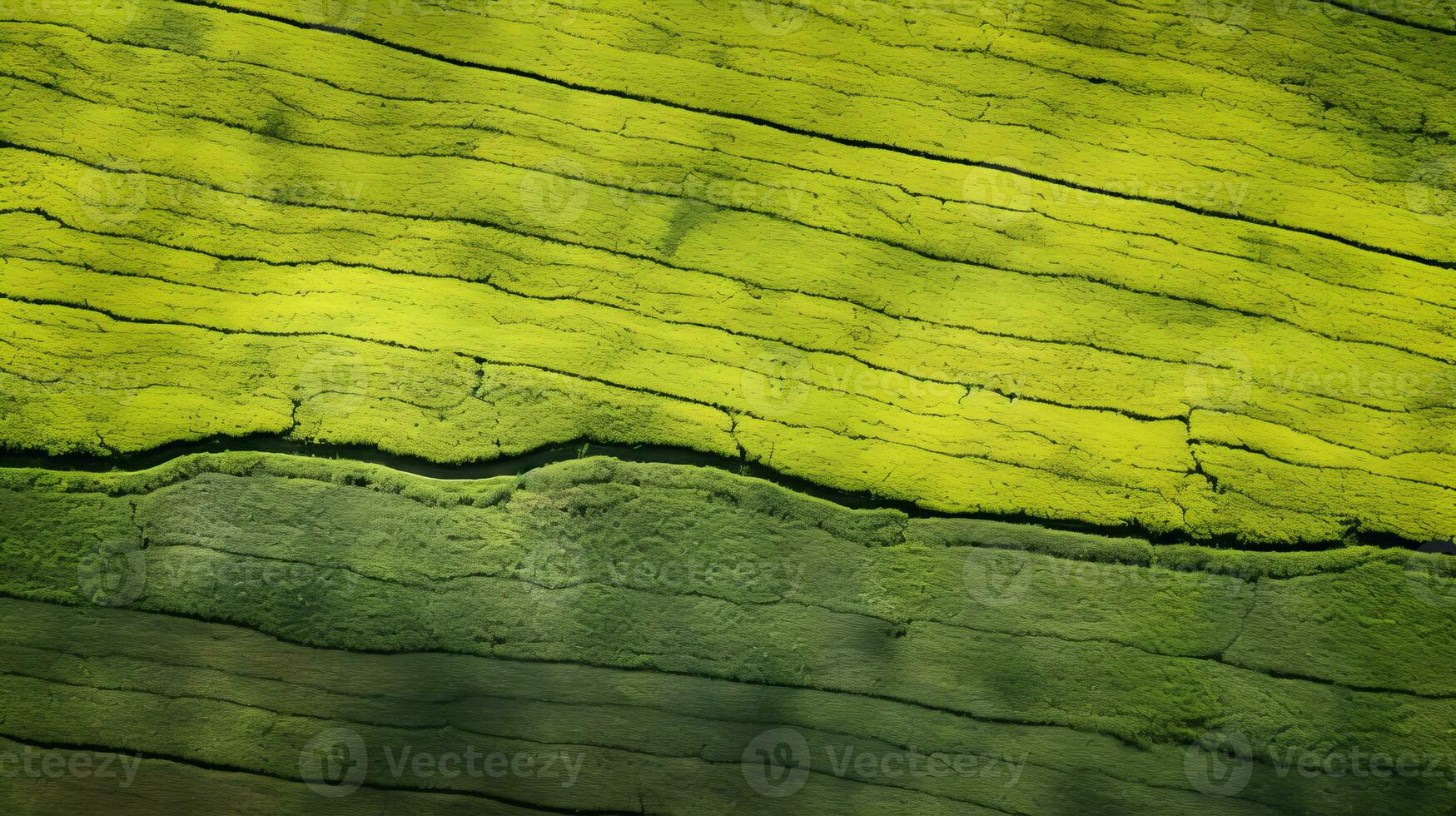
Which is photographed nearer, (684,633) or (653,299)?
(684,633)

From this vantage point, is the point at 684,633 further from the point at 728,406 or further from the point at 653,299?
the point at 653,299

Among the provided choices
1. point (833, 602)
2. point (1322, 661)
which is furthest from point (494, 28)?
point (1322, 661)

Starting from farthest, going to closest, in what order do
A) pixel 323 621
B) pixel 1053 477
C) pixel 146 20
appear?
1. pixel 146 20
2. pixel 1053 477
3. pixel 323 621

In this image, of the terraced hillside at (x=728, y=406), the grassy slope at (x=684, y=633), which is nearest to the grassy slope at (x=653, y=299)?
the terraced hillside at (x=728, y=406)

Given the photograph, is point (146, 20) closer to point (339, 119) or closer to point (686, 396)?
point (339, 119)

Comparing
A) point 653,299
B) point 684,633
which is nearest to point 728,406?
point 653,299
